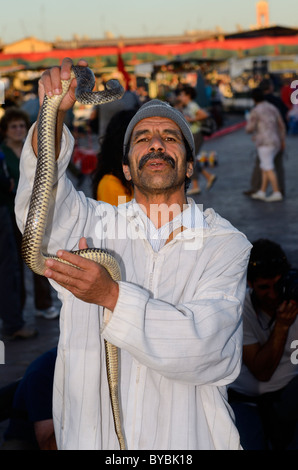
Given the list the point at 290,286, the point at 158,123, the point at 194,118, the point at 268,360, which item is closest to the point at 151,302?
the point at 158,123

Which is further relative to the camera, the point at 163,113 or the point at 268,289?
the point at 268,289

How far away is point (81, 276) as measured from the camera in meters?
2.14

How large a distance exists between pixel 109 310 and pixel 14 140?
16.8 feet

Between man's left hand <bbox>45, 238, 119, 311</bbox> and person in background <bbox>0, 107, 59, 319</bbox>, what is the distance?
15.6ft

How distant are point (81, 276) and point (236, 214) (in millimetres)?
9781

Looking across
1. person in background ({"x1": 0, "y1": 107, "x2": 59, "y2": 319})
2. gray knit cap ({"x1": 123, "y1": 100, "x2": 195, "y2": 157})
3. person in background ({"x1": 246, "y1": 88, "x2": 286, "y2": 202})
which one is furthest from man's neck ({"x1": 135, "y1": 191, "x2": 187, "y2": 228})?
person in background ({"x1": 246, "y1": 88, "x2": 286, "y2": 202})

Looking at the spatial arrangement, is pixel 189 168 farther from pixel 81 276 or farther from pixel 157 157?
pixel 81 276

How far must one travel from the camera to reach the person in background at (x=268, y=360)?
397 centimetres

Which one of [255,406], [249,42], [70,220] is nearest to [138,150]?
[70,220]

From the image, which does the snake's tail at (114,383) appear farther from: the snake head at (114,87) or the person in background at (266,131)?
the person in background at (266,131)

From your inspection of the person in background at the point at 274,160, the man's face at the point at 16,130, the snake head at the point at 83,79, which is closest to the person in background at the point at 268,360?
the snake head at the point at 83,79

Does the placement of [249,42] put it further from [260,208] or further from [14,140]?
[14,140]

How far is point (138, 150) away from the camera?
9.16ft

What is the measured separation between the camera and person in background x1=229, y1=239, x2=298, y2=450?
397 cm
